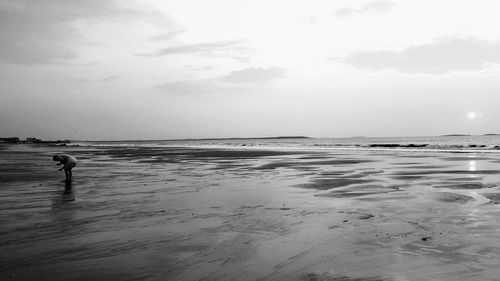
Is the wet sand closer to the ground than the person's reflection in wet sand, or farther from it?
farther from it

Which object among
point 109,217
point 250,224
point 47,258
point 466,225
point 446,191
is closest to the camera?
point 47,258

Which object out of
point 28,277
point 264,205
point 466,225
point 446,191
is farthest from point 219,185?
point 28,277

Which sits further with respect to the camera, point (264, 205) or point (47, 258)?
point (264, 205)

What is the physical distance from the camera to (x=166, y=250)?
675cm

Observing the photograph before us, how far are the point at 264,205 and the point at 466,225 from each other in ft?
17.5

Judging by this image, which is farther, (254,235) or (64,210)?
(64,210)

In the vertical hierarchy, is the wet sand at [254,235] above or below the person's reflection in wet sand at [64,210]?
above

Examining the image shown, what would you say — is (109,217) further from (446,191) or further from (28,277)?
(446,191)

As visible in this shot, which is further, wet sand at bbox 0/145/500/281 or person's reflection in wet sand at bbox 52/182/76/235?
person's reflection in wet sand at bbox 52/182/76/235

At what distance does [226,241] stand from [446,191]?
9.68 metres

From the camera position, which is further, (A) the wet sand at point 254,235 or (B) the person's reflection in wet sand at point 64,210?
(B) the person's reflection in wet sand at point 64,210

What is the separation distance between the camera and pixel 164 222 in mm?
9156

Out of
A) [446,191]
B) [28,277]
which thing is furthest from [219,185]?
[28,277]

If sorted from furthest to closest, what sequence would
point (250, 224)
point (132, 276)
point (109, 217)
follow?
point (109, 217), point (250, 224), point (132, 276)
